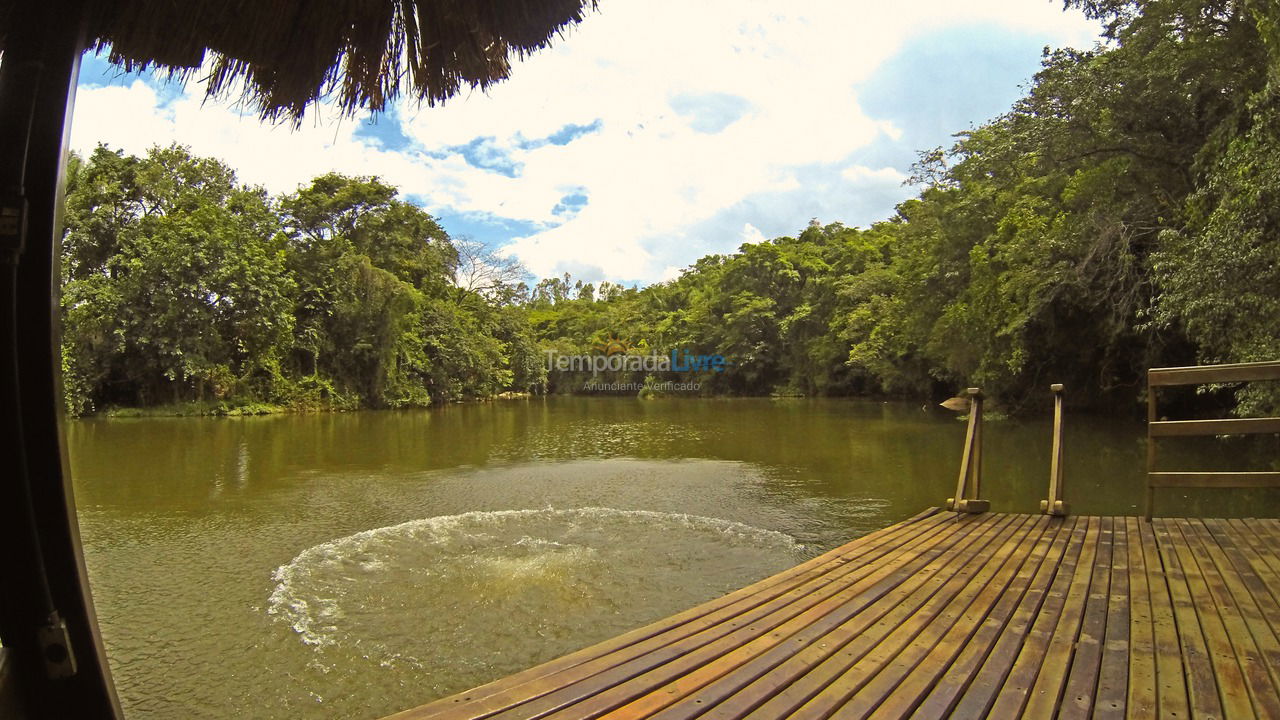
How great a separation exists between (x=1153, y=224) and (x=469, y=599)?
12.2 m

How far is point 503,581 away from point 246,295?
2250cm

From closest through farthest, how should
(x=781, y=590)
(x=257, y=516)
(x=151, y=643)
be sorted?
1. (x=781, y=590)
2. (x=151, y=643)
3. (x=257, y=516)

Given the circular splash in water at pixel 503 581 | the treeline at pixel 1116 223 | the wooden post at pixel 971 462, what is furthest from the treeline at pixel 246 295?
the wooden post at pixel 971 462

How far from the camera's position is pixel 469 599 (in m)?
4.90

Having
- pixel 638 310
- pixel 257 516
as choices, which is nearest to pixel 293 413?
pixel 257 516

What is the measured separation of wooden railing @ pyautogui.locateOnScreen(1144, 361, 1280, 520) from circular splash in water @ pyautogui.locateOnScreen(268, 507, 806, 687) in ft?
9.39

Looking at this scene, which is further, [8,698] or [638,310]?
[638,310]

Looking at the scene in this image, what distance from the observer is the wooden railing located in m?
3.97

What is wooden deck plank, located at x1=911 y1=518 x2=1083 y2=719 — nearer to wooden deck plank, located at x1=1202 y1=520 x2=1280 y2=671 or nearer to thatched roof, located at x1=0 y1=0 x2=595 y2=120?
wooden deck plank, located at x1=1202 y1=520 x2=1280 y2=671

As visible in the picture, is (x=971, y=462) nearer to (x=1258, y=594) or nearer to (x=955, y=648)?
(x=1258, y=594)

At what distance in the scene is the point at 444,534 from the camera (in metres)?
6.75

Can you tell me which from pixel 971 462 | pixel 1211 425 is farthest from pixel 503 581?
pixel 1211 425

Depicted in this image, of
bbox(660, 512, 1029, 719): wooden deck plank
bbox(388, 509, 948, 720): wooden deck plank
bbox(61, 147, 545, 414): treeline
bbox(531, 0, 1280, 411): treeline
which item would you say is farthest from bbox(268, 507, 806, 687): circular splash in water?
bbox(61, 147, 545, 414): treeline

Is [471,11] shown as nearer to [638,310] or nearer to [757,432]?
[757,432]
